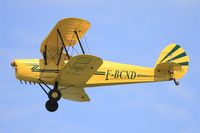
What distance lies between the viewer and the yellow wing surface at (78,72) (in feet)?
56.4

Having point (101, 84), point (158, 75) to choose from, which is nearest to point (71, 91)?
point (101, 84)

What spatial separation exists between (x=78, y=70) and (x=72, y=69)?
9.1 inches

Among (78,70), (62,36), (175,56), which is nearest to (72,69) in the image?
(78,70)

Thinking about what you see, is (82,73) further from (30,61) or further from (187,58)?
(187,58)

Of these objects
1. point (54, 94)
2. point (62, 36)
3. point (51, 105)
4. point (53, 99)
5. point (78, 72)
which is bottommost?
point (51, 105)

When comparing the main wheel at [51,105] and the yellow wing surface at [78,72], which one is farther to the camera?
the main wheel at [51,105]

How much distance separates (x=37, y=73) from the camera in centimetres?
1892

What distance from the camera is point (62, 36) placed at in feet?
60.8

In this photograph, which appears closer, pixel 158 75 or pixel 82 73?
pixel 82 73

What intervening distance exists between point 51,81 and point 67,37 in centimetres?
174

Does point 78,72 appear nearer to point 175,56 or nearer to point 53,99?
point 53,99

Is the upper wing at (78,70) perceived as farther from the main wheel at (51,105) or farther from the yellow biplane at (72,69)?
the main wheel at (51,105)

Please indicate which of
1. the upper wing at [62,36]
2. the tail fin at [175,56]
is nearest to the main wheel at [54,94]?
the upper wing at [62,36]

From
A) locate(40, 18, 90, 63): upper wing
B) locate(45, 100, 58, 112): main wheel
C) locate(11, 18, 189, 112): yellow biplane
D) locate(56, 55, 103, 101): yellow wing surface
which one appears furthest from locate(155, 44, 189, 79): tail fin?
locate(45, 100, 58, 112): main wheel
